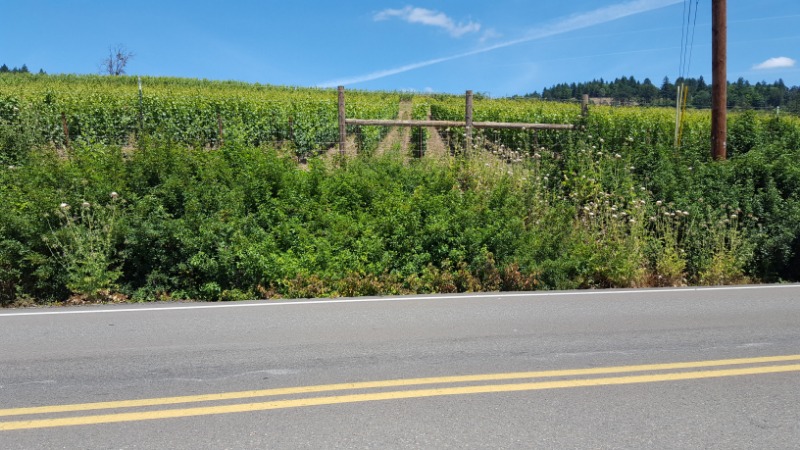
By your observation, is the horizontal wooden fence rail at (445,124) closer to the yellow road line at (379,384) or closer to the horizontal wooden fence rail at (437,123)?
the horizontal wooden fence rail at (437,123)

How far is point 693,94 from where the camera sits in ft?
190

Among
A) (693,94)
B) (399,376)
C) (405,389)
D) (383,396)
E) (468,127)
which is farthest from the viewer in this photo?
(693,94)

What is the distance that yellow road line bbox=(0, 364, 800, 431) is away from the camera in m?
4.18

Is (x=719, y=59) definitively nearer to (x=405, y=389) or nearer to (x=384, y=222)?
(x=384, y=222)

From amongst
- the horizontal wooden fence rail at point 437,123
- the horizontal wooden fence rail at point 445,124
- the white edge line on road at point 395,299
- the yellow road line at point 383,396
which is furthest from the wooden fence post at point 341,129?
the yellow road line at point 383,396

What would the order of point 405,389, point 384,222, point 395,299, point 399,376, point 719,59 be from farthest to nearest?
1. point 719,59
2. point 384,222
3. point 395,299
4. point 399,376
5. point 405,389

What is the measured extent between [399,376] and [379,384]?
0.25 metres

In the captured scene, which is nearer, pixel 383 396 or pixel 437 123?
pixel 383 396

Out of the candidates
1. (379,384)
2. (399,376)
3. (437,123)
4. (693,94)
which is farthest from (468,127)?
(693,94)

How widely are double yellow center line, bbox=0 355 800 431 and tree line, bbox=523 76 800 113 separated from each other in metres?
34.2

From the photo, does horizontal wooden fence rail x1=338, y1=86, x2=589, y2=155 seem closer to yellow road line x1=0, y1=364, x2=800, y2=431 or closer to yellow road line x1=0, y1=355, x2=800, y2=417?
yellow road line x1=0, y1=355, x2=800, y2=417

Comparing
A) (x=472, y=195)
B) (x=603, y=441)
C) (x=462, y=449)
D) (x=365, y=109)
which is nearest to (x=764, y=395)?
(x=603, y=441)

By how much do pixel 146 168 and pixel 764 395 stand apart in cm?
982

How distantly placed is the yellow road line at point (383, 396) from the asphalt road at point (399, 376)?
0.06 feet
